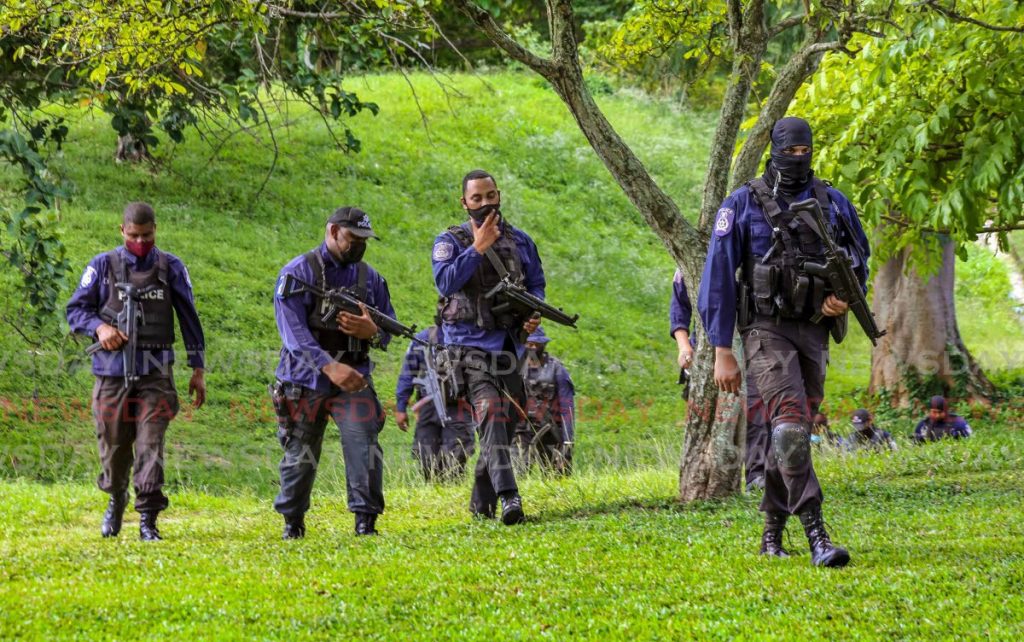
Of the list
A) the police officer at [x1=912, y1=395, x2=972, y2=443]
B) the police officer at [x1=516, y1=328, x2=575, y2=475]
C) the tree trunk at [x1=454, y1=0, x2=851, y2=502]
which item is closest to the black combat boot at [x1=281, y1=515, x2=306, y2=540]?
the tree trunk at [x1=454, y1=0, x2=851, y2=502]

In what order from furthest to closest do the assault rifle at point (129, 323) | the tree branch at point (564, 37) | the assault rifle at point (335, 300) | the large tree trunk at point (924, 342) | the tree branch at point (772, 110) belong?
the large tree trunk at point (924, 342)
the tree branch at point (772, 110)
the tree branch at point (564, 37)
the assault rifle at point (129, 323)
the assault rifle at point (335, 300)

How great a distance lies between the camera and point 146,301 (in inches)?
345

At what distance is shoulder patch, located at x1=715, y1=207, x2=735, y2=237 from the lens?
679 centimetres

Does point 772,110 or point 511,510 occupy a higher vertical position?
point 772,110

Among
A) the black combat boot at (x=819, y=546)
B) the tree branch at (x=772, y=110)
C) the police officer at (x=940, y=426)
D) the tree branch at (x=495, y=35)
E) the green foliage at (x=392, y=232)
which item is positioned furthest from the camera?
the green foliage at (x=392, y=232)

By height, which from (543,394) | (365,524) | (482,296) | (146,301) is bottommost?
(365,524)

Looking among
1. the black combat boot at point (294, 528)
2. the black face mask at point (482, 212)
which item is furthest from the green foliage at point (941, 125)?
the black combat boot at point (294, 528)

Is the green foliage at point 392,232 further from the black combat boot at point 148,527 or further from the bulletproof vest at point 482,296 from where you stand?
the black combat boot at point 148,527

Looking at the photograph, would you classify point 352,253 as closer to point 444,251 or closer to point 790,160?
point 444,251

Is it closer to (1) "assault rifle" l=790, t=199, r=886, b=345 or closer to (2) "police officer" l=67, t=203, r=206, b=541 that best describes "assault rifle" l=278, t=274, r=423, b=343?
(2) "police officer" l=67, t=203, r=206, b=541

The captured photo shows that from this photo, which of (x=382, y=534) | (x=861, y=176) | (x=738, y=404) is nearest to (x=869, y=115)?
(x=861, y=176)

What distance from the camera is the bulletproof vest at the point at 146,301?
8711 millimetres

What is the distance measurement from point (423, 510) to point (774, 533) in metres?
3.89

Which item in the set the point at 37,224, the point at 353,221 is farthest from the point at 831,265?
the point at 37,224
